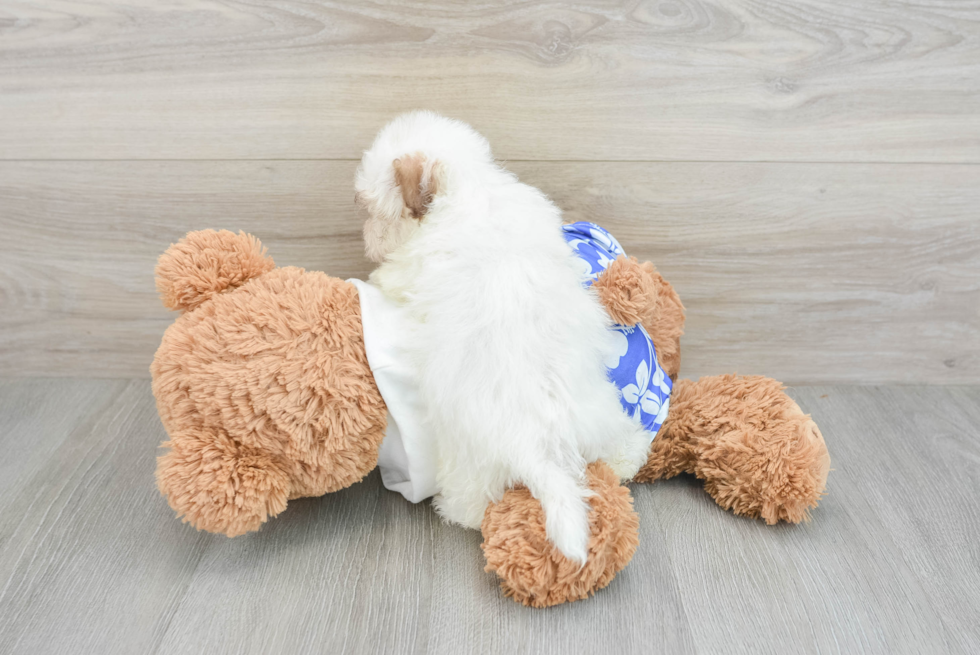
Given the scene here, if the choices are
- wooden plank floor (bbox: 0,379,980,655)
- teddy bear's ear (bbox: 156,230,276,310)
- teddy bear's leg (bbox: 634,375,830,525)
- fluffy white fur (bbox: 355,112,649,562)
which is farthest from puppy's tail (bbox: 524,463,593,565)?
teddy bear's ear (bbox: 156,230,276,310)

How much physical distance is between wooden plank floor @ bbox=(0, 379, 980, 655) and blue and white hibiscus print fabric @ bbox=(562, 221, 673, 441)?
120 millimetres

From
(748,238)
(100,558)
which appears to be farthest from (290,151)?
(748,238)

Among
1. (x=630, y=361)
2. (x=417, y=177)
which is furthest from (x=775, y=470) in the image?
(x=417, y=177)

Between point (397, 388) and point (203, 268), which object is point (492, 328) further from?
point (203, 268)

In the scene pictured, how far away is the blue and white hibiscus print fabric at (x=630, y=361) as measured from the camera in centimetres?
70

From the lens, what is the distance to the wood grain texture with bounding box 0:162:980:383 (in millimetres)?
890

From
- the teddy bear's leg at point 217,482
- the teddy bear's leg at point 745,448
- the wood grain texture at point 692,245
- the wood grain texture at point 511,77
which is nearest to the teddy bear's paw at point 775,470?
the teddy bear's leg at point 745,448

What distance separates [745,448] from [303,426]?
482 millimetres

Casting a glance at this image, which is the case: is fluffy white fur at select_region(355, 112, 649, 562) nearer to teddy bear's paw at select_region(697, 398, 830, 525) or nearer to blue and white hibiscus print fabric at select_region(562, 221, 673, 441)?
blue and white hibiscus print fabric at select_region(562, 221, 673, 441)

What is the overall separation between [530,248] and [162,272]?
406mm

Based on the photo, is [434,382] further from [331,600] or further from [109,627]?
[109,627]

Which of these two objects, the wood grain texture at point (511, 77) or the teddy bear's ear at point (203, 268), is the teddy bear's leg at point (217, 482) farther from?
the wood grain texture at point (511, 77)

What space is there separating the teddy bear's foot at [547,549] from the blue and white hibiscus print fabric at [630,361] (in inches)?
4.6

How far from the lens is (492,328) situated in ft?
1.95
